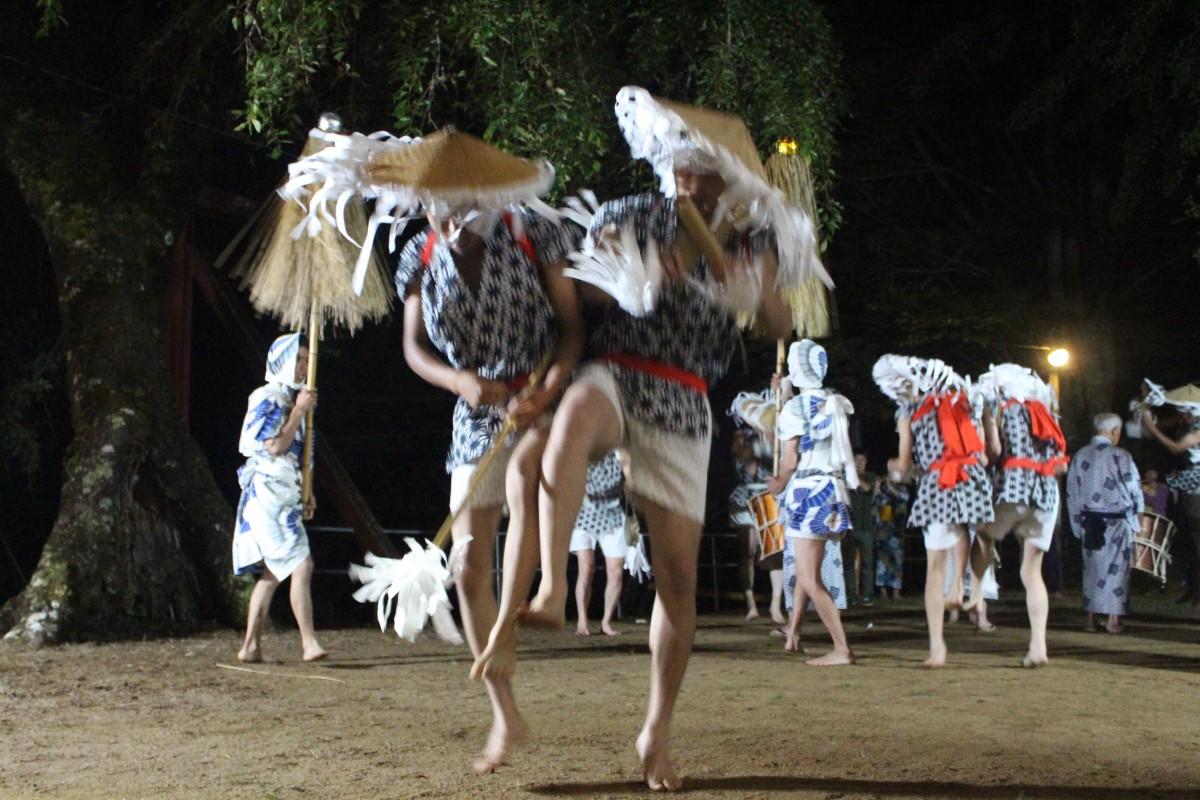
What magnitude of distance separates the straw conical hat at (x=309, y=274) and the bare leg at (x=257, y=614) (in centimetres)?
190

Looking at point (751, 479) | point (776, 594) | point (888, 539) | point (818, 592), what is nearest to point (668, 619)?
point (818, 592)

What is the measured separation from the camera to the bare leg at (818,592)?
339 inches

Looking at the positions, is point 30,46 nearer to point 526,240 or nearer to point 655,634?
point 526,240

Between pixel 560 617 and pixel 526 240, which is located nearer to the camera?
pixel 560 617

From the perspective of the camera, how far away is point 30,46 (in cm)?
1044

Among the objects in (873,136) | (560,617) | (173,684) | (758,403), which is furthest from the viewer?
(873,136)

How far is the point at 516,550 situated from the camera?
4.43 metres

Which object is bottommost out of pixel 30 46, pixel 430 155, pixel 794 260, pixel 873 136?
pixel 794 260

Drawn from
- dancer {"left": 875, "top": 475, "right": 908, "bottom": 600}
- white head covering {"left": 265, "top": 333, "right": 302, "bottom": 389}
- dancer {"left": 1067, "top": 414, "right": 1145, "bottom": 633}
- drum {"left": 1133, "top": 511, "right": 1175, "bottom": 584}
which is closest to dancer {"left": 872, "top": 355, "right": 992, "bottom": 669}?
dancer {"left": 1067, "top": 414, "right": 1145, "bottom": 633}

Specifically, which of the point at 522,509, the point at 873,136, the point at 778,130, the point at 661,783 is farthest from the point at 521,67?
the point at 873,136

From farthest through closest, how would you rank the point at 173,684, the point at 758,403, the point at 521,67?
the point at 758,403
the point at 521,67
the point at 173,684

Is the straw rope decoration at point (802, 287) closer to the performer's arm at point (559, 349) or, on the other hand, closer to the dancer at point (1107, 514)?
the performer's arm at point (559, 349)

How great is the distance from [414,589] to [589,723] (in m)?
1.78

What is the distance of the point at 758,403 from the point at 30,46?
6.43 meters
